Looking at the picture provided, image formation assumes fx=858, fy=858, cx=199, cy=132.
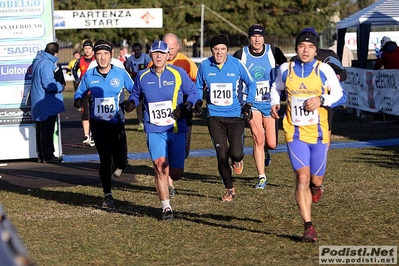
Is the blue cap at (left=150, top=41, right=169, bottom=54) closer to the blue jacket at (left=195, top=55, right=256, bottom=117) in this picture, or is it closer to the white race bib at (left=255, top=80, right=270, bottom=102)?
the blue jacket at (left=195, top=55, right=256, bottom=117)

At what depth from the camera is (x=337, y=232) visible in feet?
27.6

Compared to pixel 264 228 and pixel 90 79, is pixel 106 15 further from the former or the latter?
pixel 264 228

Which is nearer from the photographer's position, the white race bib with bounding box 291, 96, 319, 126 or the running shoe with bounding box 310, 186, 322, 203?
the white race bib with bounding box 291, 96, 319, 126

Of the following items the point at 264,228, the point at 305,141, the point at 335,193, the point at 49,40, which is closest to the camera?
the point at 305,141

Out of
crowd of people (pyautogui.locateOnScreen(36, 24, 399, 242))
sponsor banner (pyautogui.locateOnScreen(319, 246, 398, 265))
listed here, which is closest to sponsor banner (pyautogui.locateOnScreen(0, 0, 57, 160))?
crowd of people (pyautogui.locateOnScreen(36, 24, 399, 242))

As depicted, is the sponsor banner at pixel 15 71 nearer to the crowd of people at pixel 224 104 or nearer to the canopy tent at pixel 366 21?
the crowd of people at pixel 224 104

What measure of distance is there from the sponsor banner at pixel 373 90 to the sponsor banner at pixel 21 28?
8.54 m

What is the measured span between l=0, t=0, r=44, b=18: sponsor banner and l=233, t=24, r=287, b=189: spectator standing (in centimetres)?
555

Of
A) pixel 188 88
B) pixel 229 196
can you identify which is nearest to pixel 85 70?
pixel 229 196

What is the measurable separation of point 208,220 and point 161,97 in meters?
Answer: 1.47

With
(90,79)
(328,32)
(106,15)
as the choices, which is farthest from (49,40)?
(328,32)

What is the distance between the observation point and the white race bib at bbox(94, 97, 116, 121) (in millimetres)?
10531

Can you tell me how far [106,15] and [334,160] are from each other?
25.1 m

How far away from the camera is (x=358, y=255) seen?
24.2 ft
